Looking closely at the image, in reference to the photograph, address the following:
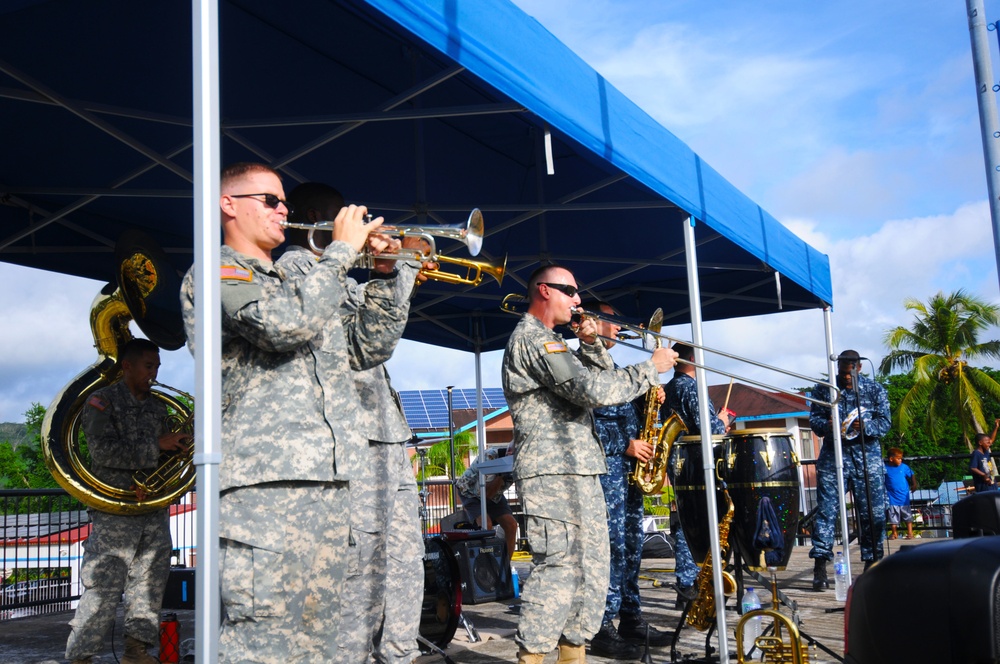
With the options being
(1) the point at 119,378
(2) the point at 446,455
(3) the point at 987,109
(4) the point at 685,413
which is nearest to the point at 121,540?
(1) the point at 119,378

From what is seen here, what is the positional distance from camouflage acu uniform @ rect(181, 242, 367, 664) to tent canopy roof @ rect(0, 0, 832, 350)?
1.12 metres

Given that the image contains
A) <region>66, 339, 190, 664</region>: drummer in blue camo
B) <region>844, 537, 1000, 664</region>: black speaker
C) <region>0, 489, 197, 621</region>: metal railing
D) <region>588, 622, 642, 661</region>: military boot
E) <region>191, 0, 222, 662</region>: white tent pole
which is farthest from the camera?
<region>0, 489, 197, 621</region>: metal railing

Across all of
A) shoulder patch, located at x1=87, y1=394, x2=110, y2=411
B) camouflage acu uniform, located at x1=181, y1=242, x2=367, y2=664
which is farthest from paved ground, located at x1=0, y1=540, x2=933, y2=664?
camouflage acu uniform, located at x1=181, y1=242, x2=367, y2=664

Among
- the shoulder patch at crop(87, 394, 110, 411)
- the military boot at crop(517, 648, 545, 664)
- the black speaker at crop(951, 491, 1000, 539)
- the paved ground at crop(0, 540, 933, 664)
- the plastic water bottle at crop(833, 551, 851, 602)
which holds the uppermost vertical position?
the shoulder patch at crop(87, 394, 110, 411)

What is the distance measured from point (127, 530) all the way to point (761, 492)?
3780 millimetres

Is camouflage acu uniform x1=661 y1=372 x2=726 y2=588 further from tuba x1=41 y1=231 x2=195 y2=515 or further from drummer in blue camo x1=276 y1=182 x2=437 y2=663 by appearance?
tuba x1=41 y1=231 x2=195 y2=515

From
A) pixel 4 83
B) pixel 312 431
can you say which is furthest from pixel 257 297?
pixel 4 83

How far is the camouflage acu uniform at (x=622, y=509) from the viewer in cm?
617

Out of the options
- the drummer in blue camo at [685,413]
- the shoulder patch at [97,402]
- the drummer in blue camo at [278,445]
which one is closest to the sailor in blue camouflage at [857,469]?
the drummer in blue camo at [685,413]

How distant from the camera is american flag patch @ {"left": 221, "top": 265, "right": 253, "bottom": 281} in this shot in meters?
2.77

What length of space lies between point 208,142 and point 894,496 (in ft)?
49.1

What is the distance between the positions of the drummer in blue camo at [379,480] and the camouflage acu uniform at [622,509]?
86.3 inches

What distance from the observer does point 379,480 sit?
13.4 feet

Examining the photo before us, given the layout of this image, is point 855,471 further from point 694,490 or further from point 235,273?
point 235,273
